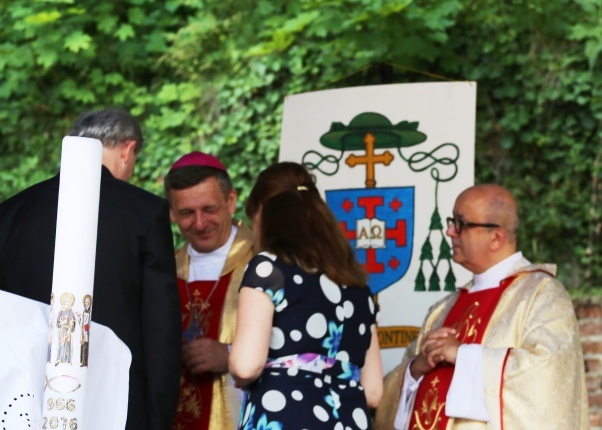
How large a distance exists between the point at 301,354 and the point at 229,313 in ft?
3.64

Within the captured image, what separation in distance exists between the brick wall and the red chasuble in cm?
190

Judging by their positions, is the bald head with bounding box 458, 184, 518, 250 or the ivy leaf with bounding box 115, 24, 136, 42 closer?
the bald head with bounding box 458, 184, 518, 250

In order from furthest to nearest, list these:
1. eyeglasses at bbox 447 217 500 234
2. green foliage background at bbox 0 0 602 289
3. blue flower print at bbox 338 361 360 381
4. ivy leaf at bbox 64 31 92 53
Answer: ivy leaf at bbox 64 31 92 53
green foliage background at bbox 0 0 602 289
eyeglasses at bbox 447 217 500 234
blue flower print at bbox 338 361 360 381

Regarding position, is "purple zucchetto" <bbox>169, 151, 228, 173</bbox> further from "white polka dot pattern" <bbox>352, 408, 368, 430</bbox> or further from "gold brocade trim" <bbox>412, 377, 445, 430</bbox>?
"white polka dot pattern" <bbox>352, 408, 368, 430</bbox>

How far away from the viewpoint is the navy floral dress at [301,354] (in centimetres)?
325

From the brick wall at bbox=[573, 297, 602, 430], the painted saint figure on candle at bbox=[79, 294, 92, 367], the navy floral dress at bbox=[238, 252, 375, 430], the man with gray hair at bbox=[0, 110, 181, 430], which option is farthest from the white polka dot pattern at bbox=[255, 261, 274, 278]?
the brick wall at bbox=[573, 297, 602, 430]

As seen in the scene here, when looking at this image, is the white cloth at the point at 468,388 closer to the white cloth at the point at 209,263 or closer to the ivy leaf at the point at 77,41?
the white cloth at the point at 209,263

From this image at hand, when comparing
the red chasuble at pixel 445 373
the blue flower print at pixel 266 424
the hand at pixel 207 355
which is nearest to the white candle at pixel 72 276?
the blue flower print at pixel 266 424

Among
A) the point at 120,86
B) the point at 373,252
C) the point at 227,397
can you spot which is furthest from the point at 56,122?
the point at 227,397

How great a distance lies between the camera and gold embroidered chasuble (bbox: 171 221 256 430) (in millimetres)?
4227

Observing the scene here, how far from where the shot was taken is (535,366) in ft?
12.6

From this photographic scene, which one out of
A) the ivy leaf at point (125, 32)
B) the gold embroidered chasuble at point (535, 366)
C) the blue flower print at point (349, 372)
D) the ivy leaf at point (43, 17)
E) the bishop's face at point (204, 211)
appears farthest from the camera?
the ivy leaf at point (125, 32)

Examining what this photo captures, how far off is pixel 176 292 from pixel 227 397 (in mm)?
1023

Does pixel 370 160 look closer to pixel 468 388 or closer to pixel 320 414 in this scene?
pixel 468 388
